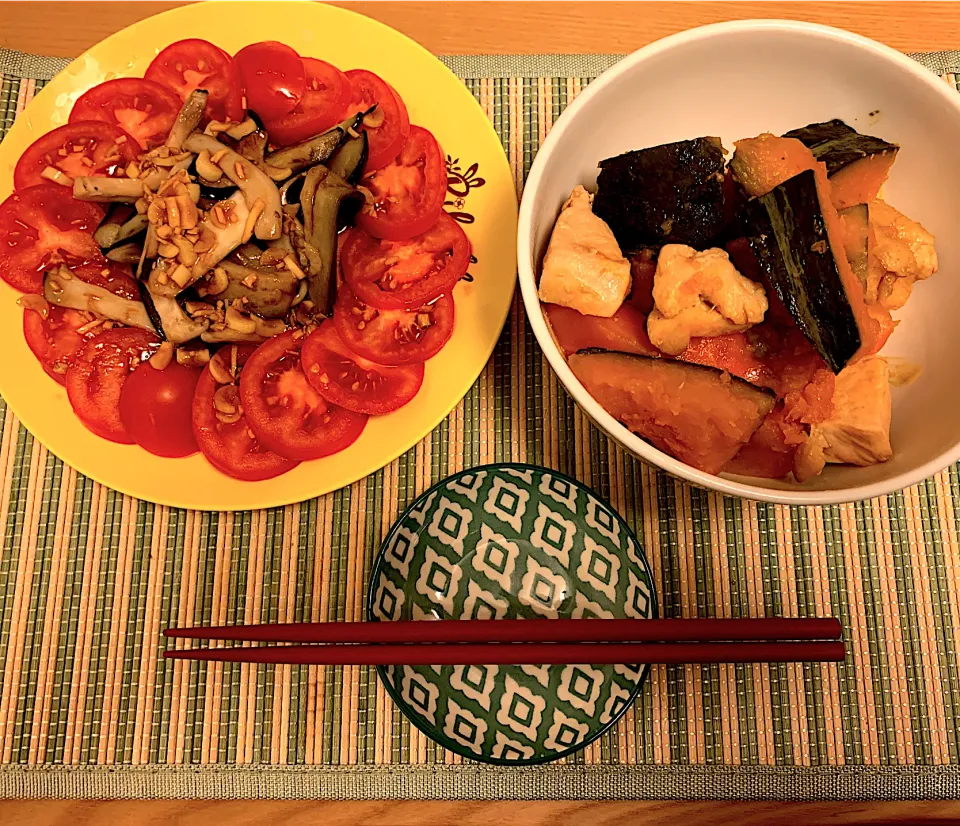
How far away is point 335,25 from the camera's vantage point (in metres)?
1.60

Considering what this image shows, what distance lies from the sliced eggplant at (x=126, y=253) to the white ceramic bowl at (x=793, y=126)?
802mm

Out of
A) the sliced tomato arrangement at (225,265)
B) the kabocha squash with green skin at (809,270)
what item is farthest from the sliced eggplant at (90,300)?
the kabocha squash with green skin at (809,270)

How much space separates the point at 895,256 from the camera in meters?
1.09

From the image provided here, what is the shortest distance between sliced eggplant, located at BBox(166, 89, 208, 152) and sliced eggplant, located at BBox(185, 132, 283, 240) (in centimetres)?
4

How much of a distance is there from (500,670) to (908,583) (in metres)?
0.80

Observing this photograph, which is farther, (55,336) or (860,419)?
(55,336)

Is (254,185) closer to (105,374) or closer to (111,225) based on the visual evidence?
(111,225)

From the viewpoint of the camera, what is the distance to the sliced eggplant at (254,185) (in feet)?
4.73

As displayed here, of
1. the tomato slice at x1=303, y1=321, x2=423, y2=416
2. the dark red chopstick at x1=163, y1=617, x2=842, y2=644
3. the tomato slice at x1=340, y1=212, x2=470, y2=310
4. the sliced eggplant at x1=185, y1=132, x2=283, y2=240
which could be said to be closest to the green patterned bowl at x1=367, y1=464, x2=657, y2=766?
the dark red chopstick at x1=163, y1=617, x2=842, y2=644

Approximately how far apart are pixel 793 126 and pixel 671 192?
332mm

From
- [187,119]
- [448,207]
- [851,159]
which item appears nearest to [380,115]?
[448,207]

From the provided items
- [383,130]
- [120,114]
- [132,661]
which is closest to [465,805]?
[132,661]

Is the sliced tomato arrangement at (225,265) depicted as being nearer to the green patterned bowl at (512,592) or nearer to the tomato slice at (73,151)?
the tomato slice at (73,151)

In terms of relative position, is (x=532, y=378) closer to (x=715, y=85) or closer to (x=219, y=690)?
(x=715, y=85)
